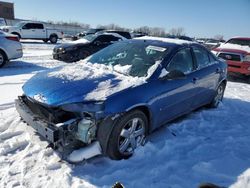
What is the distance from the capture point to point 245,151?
4633 millimetres

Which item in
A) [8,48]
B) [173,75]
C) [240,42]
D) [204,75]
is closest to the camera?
[173,75]

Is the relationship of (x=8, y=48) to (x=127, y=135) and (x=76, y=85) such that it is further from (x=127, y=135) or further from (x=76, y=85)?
(x=127, y=135)

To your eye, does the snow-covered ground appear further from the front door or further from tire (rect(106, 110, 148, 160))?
the front door

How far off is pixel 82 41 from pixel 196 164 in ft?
34.8

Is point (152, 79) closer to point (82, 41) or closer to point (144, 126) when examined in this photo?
point (144, 126)

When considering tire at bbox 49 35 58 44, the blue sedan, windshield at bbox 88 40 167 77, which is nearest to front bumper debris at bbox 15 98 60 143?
the blue sedan

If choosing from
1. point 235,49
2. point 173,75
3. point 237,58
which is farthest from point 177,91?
point 235,49

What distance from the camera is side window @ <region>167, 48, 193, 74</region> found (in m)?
4.81

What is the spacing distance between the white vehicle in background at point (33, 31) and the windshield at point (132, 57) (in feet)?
74.9

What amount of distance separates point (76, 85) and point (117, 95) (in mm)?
610

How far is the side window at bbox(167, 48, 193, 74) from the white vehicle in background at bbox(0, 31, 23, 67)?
24.8ft

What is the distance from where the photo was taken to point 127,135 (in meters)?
3.98

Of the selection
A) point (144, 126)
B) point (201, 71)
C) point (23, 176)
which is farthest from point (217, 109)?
point (23, 176)

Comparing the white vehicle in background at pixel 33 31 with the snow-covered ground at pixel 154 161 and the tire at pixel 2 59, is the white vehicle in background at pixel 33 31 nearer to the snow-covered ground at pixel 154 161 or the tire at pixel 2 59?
the tire at pixel 2 59
